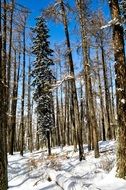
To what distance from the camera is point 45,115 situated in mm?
31047

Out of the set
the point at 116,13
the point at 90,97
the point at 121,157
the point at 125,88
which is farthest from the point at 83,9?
the point at 121,157

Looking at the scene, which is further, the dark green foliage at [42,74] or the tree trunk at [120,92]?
the dark green foliage at [42,74]

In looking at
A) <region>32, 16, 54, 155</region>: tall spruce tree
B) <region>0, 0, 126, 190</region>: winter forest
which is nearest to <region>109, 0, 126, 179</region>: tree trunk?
<region>0, 0, 126, 190</region>: winter forest

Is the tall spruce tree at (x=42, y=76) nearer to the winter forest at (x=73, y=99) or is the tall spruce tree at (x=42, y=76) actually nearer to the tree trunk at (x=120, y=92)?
the winter forest at (x=73, y=99)

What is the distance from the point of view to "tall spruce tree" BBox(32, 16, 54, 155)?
30766mm

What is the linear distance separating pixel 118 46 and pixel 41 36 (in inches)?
879

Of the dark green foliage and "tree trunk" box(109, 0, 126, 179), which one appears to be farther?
the dark green foliage

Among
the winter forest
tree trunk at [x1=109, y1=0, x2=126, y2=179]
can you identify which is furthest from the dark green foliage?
tree trunk at [x1=109, y1=0, x2=126, y2=179]

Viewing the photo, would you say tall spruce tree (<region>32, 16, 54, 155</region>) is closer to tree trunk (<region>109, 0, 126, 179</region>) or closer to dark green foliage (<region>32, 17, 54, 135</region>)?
dark green foliage (<region>32, 17, 54, 135</region>)

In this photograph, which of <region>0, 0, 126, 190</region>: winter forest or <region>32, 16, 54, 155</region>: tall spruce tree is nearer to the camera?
<region>0, 0, 126, 190</region>: winter forest

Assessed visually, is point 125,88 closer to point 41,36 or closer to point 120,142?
point 120,142

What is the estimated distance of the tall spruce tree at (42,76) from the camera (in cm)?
3077

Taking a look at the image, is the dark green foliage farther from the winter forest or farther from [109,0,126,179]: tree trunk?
[109,0,126,179]: tree trunk

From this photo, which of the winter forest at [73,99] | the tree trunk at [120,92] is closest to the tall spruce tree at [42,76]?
the winter forest at [73,99]
